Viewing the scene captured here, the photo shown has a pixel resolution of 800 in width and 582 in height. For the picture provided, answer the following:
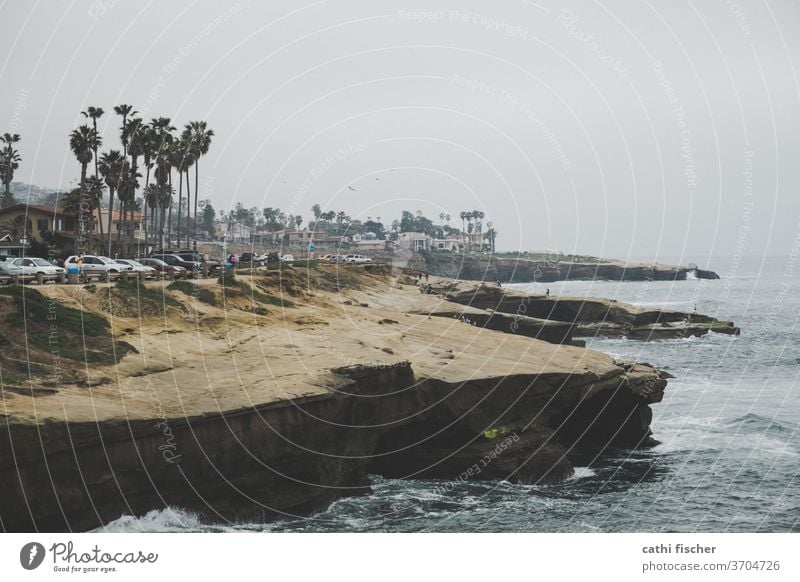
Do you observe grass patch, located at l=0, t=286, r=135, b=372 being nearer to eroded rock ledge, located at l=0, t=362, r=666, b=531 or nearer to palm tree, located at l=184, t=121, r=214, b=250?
eroded rock ledge, located at l=0, t=362, r=666, b=531

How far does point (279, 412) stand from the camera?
3111cm

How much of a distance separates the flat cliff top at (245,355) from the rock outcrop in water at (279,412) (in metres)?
0.10

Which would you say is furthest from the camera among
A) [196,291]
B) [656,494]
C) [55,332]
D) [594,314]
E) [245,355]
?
[594,314]

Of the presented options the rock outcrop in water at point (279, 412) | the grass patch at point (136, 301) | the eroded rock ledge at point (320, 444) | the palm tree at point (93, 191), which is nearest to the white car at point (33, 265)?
the grass patch at point (136, 301)

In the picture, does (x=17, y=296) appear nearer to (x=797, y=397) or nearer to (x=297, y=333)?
(x=297, y=333)

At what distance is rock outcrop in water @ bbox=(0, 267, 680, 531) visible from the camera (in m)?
26.2

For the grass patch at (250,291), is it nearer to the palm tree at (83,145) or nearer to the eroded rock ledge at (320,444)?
the eroded rock ledge at (320,444)

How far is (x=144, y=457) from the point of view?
27453 millimetres

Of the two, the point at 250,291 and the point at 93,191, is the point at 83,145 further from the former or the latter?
the point at 250,291

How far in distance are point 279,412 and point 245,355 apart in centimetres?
570

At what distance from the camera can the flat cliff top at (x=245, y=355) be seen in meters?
28.3

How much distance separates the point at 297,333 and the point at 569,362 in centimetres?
1396

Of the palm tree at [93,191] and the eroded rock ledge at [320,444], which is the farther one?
the palm tree at [93,191]

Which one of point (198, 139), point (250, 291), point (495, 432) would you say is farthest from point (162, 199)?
point (495, 432)
